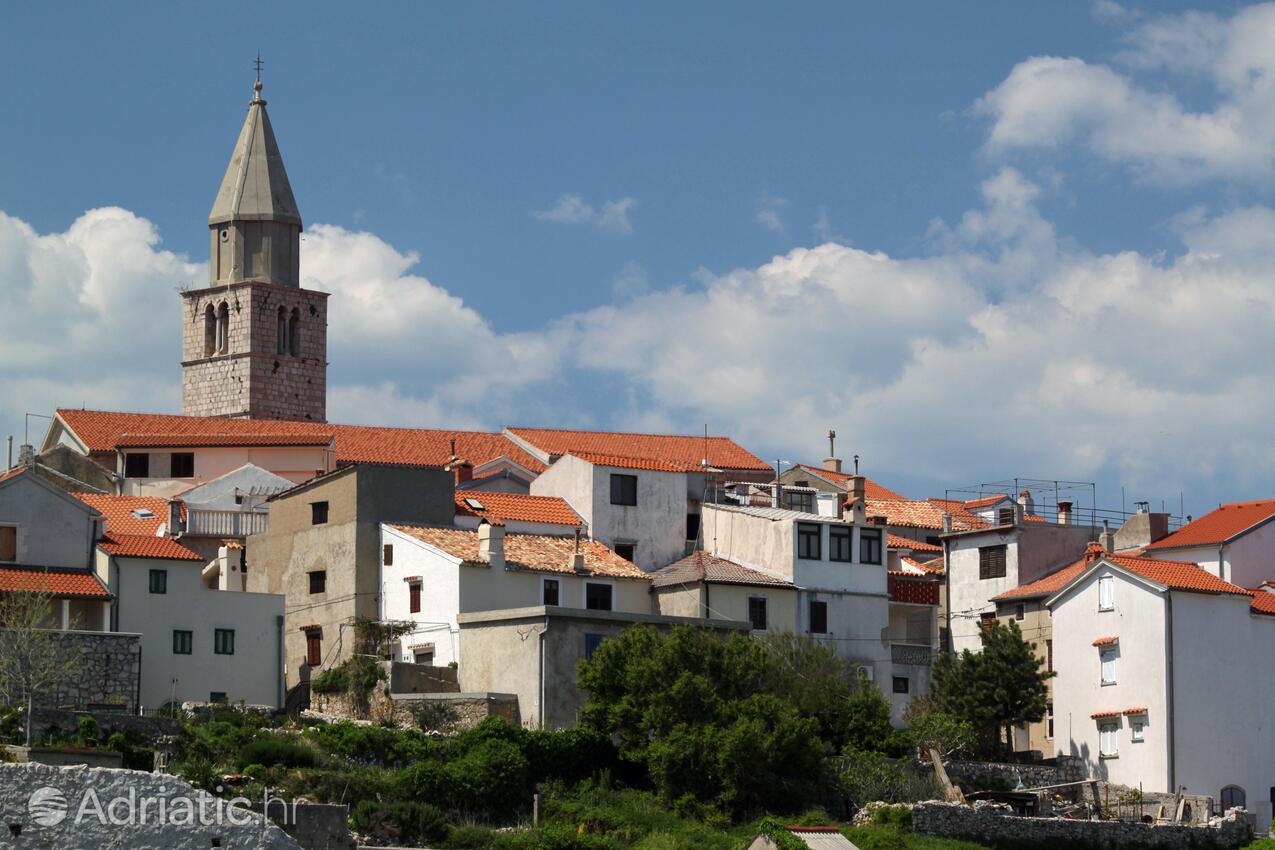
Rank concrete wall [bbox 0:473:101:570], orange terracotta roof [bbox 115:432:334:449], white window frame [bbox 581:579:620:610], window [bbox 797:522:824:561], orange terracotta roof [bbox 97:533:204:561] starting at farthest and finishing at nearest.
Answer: orange terracotta roof [bbox 115:432:334:449] < window [bbox 797:522:824:561] < white window frame [bbox 581:579:620:610] < orange terracotta roof [bbox 97:533:204:561] < concrete wall [bbox 0:473:101:570]

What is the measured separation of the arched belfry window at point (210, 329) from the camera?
463ft

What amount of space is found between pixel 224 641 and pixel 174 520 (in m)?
10.7

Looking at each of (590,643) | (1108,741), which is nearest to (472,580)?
(590,643)

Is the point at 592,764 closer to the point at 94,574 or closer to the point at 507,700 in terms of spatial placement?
the point at 507,700

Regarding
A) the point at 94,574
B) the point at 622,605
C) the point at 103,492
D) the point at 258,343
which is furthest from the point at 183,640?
the point at 258,343

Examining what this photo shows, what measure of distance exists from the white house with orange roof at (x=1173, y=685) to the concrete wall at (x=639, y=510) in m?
13.4

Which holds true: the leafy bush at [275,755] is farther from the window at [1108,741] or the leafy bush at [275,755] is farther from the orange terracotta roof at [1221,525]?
the orange terracotta roof at [1221,525]

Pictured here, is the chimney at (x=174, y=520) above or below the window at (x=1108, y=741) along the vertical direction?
above

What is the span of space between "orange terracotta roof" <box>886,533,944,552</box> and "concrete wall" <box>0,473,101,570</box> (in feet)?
98.8

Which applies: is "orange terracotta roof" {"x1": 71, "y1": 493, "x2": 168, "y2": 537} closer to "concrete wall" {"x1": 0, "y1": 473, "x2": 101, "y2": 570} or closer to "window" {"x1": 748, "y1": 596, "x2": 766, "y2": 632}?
"concrete wall" {"x1": 0, "y1": 473, "x2": 101, "y2": 570}

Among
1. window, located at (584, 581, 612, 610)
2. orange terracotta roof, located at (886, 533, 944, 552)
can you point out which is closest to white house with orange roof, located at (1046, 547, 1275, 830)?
orange terracotta roof, located at (886, 533, 944, 552)

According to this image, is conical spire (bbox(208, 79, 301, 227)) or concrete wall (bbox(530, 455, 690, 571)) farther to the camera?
conical spire (bbox(208, 79, 301, 227))

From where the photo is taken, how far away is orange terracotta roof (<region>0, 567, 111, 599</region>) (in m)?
66.4

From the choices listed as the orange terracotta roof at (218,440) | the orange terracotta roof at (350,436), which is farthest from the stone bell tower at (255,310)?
the orange terracotta roof at (218,440)
